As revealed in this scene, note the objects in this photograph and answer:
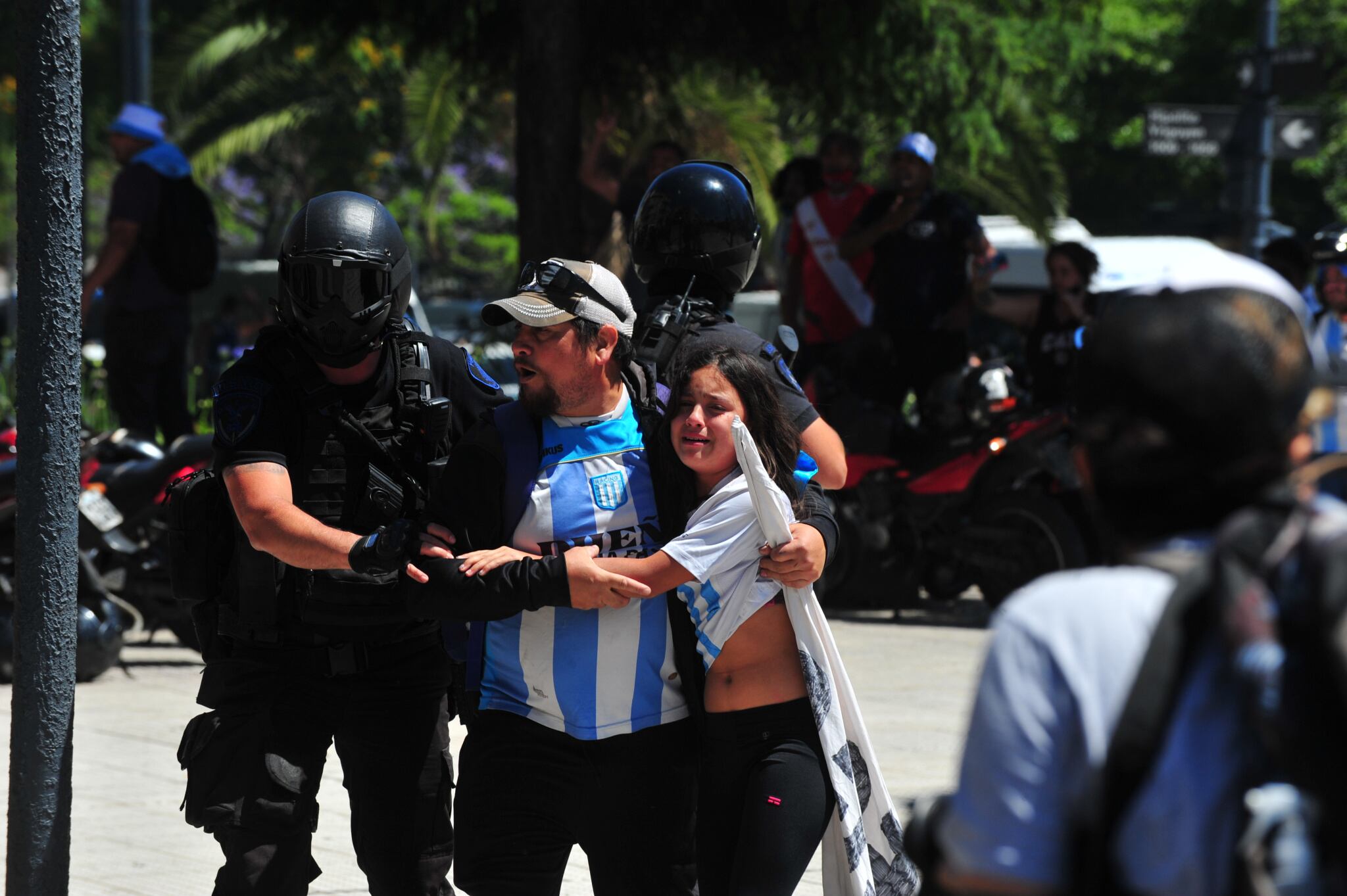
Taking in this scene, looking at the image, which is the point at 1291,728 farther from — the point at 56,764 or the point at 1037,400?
the point at 1037,400

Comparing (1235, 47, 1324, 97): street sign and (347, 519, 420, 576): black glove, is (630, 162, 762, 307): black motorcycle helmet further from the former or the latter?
(1235, 47, 1324, 97): street sign

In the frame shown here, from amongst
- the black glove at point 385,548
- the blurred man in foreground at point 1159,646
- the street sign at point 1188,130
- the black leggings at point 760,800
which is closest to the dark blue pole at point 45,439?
the black glove at point 385,548

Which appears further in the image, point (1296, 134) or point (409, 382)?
point (1296, 134)

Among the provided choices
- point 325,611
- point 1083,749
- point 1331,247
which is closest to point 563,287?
point 325,611

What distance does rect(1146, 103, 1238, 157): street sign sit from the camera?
33.9ft

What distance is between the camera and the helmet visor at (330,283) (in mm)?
3615

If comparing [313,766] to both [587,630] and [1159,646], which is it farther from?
[1159,646]

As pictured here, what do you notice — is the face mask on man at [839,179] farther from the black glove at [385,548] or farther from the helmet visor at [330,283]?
the black glove at [385,548]

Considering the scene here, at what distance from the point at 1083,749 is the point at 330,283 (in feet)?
7.73

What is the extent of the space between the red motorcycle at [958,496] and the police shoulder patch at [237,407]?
527cm

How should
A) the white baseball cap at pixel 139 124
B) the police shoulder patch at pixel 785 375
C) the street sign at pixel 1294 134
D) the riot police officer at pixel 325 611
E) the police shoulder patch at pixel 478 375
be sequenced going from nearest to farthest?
the riot police officer at pixel 325 611 < the police shoulder patch at pixel 785 375 < the police shoulder patch at pixel 478 375 < the white baseball cap at pixel 139 124 < the street sign at pixel 1294 134

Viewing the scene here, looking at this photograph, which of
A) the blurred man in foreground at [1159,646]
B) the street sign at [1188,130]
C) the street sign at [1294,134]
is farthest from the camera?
the street sign at [1294,134]

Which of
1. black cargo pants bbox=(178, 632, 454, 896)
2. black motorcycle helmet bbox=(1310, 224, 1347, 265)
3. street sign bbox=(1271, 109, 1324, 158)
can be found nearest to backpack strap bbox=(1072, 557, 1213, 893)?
black cargo pants bbox=(178, 632, 454, 896)

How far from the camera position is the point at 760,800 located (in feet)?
11.0
